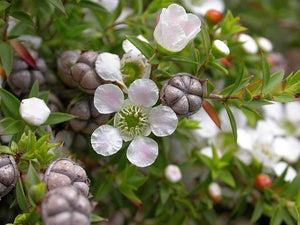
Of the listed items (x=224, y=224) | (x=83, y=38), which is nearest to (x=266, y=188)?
(x=224, y=224)

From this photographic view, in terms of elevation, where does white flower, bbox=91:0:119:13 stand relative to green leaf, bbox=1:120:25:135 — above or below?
above

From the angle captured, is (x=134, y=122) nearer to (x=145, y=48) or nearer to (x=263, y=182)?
(x=145, y=48)

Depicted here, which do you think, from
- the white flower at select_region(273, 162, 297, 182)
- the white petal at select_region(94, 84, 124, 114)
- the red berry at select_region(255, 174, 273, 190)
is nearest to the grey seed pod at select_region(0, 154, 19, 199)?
the white petal at select_region(94, 84, 124, 114)

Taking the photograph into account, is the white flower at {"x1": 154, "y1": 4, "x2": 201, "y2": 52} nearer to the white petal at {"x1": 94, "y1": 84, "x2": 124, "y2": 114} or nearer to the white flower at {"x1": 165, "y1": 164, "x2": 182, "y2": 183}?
the white petal at {"x1": 94, "y1": 84, "x2": 124, "y2": 114}

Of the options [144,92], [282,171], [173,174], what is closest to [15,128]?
[144,92]

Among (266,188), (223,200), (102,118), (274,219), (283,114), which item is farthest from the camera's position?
(283,114)

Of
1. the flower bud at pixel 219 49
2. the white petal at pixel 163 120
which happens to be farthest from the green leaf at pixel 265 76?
the white petal at pixel 163 120

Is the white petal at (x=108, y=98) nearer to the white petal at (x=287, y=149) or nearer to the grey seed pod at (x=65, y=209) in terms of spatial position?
the grey seed pod at (x=65, y=209)

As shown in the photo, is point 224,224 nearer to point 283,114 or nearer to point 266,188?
point 266,188
